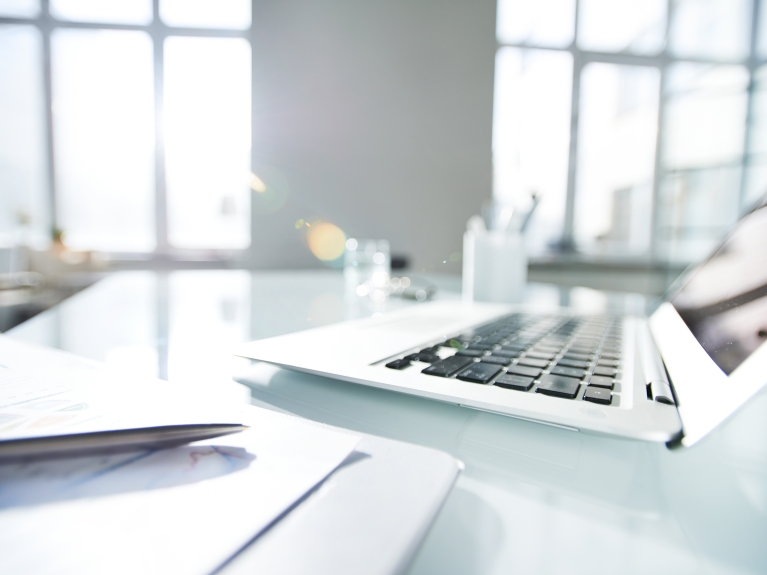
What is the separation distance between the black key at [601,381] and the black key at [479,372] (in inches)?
2.5

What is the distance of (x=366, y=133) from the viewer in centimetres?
261

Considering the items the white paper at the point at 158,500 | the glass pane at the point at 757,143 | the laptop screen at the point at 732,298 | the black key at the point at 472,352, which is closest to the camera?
the white paper at the point at 158,500

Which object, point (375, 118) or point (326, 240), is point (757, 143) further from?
point (326, 240)

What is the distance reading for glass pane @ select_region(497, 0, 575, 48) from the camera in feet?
9.07

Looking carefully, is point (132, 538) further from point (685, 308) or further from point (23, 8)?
point (23, 8)

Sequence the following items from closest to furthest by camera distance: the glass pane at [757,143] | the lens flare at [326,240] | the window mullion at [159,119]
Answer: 1. the glass pane at [757,143]
2. the lens flare at [326,240]
3. the window mullion at [159,119]

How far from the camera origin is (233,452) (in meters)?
0.18

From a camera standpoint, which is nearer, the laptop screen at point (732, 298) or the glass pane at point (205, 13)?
the laptop screen at point (732, 298)

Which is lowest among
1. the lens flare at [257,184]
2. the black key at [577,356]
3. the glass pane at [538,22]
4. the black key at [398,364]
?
the black key at [577,356]

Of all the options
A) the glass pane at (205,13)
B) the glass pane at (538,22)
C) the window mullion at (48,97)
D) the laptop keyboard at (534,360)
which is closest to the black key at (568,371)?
the laptop keyboard at (534,360)

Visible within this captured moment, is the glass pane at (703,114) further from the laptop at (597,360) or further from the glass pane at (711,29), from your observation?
the laptop at (597,360)

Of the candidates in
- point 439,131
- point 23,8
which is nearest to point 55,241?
point 23,8

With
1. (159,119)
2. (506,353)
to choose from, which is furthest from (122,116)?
(506,353)

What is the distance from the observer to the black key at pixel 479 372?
273mm
